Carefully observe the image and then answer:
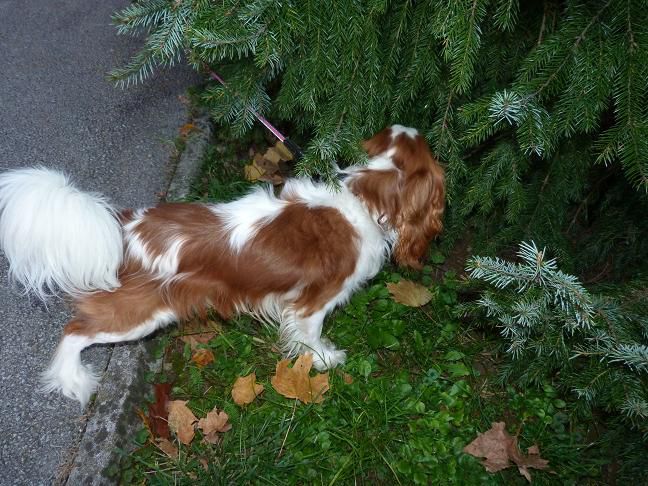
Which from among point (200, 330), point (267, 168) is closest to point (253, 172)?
point (267, 168)

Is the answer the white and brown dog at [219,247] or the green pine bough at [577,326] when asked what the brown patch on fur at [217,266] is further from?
the green pine bough at [577,326]

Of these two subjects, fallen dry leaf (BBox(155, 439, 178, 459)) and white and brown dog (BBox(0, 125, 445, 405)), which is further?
fallen dry leaf (BBox(155, 439, 178, 459))

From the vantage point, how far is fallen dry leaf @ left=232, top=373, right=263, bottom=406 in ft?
9.17

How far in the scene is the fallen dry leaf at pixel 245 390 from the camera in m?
2.79

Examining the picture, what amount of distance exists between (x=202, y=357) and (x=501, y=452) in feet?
5.34

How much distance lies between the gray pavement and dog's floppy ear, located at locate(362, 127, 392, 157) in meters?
1.66

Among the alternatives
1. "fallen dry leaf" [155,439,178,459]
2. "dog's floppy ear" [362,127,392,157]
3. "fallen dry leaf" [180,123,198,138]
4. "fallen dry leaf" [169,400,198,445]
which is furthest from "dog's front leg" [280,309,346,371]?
"fallen dry leaf" [180,123,198,138]

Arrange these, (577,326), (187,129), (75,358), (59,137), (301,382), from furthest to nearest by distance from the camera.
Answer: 1. (187,129)
2. (59,137)
3. (301,382)
4. (75,358)
5. (577,326)

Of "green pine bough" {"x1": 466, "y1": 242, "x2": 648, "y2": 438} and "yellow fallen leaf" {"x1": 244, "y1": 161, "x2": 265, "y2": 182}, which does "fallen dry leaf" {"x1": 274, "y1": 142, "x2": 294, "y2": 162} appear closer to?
"yellow fallen leaf" {"x1": 244, "y1": 161, "x2": 265, "y2": 182}

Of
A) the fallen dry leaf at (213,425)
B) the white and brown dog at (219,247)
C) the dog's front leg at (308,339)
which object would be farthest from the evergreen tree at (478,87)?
the fallen dry leaf at (213,425)

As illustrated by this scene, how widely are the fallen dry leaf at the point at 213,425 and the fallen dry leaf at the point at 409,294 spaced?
1230mm

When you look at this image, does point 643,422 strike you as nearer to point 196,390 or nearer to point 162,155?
point 196,390

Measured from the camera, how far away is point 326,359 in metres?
3.00

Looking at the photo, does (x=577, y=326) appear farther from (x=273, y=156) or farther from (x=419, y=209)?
(x=273, y=156)
